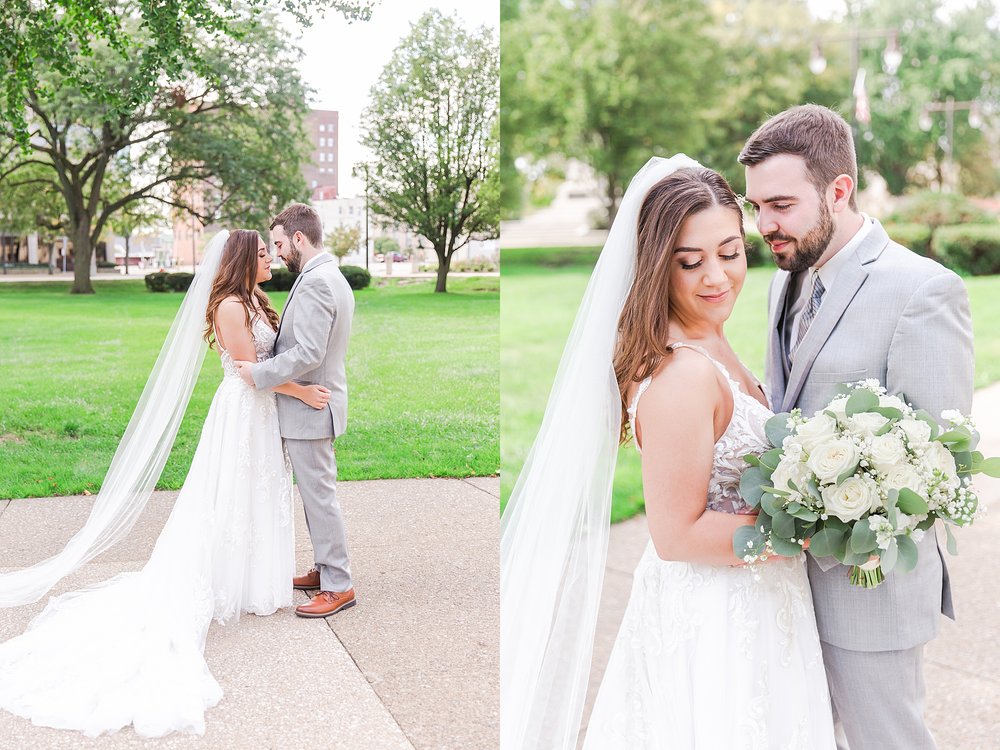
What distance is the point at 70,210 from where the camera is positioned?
2.68 meters

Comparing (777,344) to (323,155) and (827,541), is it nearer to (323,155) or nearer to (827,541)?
(827,541)

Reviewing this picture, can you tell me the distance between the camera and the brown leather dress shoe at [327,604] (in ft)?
9.75

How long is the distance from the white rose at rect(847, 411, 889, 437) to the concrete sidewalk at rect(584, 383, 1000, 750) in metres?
1.76

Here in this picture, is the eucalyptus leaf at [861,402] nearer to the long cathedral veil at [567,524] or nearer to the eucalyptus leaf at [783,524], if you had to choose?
the eucalyptus leaf at [783,524]

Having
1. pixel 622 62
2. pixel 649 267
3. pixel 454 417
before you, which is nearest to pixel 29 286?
pixel 454 417

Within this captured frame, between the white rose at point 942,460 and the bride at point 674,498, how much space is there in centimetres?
33

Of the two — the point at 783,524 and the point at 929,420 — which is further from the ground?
the point at 929,420

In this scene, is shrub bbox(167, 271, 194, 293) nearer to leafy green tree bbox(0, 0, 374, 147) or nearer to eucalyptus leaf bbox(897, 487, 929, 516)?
leafy green tree bbox(0, 0, 374, 147)

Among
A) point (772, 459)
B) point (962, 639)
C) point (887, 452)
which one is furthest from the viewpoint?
point (962, 639)

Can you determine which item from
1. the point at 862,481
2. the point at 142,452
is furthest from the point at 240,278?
the point at 862,481

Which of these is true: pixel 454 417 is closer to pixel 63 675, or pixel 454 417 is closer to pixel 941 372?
pixel 63 675

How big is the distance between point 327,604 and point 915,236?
20.5 metres

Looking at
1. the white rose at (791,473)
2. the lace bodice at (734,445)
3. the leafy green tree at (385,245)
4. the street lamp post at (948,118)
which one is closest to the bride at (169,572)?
the leafy green tree at (385,245)

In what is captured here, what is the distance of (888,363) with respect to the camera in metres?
1.98
